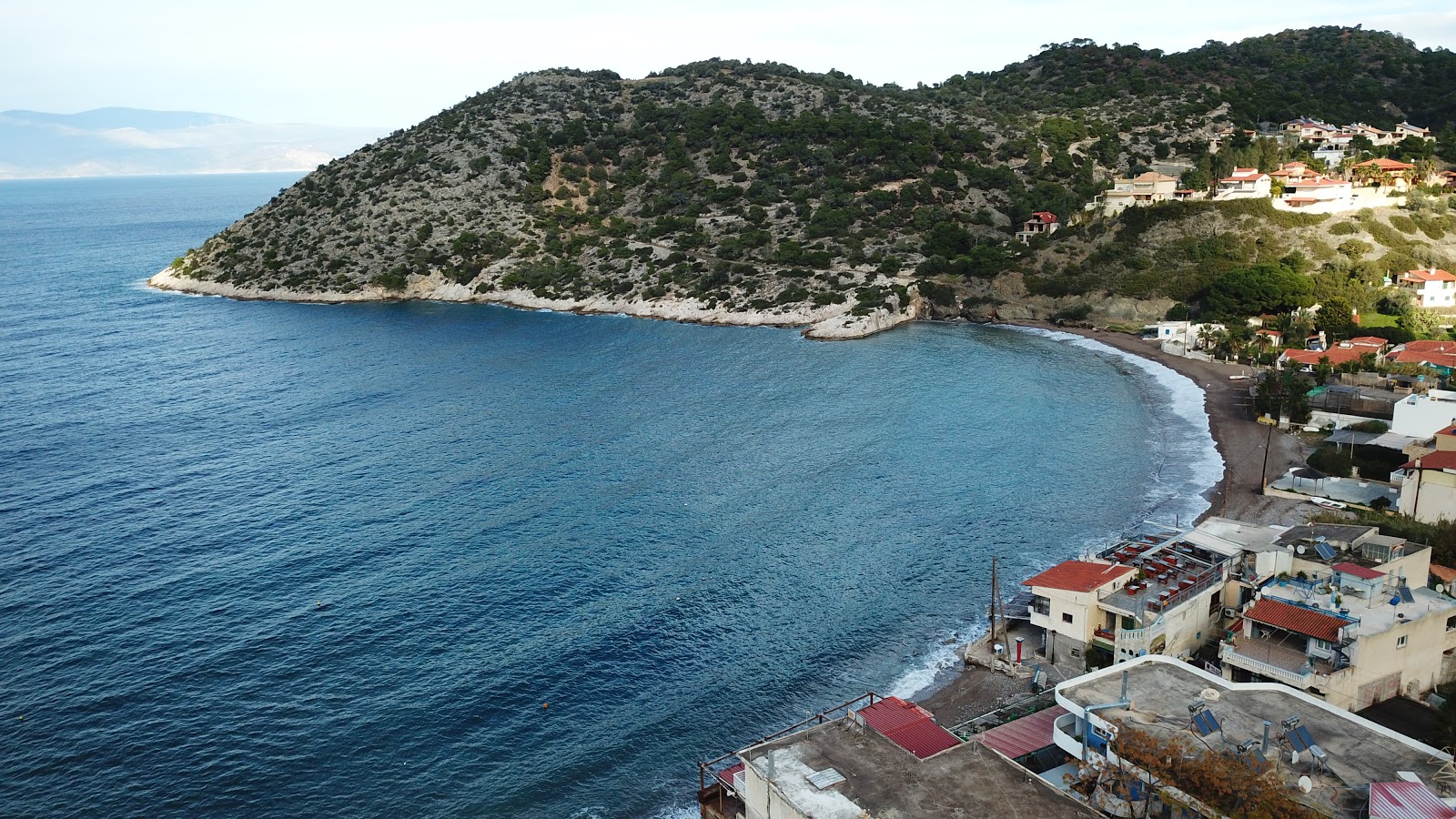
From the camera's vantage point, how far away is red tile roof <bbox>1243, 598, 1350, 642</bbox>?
26.2 m

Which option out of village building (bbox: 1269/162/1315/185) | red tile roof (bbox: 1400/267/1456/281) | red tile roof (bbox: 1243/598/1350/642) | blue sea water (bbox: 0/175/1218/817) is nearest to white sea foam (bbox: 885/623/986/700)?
blue sea water (bbox: 0/175/1218/817)

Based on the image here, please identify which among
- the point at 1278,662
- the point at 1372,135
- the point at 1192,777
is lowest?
the point at 1278,662

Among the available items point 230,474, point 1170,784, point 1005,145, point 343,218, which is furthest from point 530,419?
point 1005,145

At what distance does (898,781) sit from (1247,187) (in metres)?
94.1

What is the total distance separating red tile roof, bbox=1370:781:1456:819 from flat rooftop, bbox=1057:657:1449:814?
0.89 meters

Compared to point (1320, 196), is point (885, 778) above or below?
below

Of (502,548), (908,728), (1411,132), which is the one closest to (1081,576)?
(908,728)

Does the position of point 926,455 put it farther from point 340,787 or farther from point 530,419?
point 340,787

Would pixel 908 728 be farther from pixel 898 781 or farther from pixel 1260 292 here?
pixel 1260 292

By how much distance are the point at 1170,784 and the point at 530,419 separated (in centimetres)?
4807

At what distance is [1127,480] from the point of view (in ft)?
158

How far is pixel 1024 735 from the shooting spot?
2323cm

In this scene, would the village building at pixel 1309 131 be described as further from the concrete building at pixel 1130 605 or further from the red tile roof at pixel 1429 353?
A: the concrete building at pixel 1130 605

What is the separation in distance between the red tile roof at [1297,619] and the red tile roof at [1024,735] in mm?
7958
